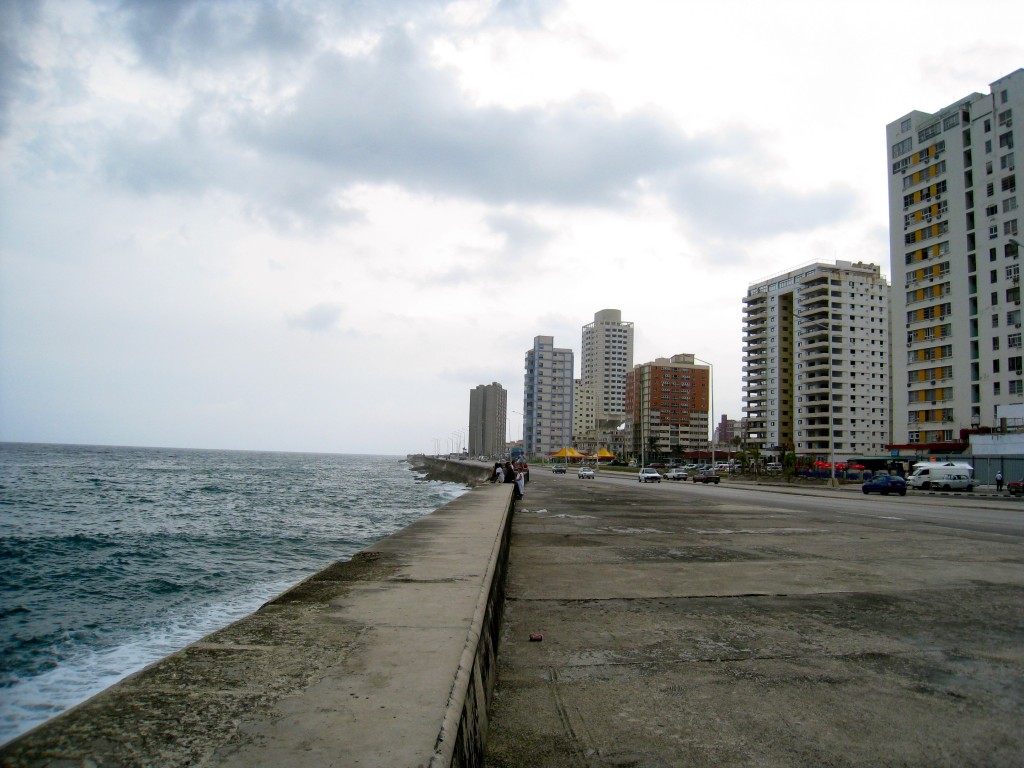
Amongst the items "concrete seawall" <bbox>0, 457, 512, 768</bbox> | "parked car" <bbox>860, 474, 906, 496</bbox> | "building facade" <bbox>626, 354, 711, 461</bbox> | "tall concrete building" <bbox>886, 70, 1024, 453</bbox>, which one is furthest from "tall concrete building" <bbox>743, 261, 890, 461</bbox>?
"concrete seawall" <bbox>0, 457, 512, 768</bbox>

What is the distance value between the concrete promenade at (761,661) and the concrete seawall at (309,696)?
0.63 meters

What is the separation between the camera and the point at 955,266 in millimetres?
67875

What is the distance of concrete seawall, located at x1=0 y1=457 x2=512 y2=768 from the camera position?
85.0 inches

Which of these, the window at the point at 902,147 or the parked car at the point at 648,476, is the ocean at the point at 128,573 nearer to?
the parked car at the point at 648,476

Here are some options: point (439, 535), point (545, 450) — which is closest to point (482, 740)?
point (439, 535)

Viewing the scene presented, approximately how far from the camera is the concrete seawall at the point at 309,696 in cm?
216

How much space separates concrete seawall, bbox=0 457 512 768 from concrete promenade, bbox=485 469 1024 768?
2.06 ft

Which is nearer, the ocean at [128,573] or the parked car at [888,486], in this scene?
the ocean at [128,573]

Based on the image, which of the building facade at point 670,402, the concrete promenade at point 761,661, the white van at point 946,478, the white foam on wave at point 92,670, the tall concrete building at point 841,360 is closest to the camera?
the concrete promenade at point 761,661

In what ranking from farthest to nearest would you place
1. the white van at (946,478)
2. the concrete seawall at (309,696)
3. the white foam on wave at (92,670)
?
the white van at (946,478)
the white foam on wave at (92,670)
the concrete seawall at (309,696)

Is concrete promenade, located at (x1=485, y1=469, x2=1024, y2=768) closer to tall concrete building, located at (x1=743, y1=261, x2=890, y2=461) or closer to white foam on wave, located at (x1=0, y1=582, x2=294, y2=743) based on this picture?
white foam on wave, located at (x1=0, y1=582, x2=294, y2=743)

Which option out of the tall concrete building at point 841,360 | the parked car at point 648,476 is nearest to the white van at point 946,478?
the parked car at point 648,476

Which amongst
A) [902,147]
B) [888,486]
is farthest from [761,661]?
[902,147]

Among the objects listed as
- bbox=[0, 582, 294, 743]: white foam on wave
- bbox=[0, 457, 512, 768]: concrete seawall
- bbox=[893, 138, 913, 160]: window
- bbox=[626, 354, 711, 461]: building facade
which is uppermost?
bbox=[893, 138, 913, 160]: window
